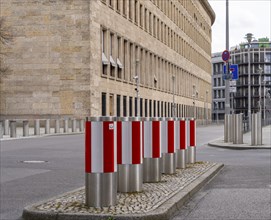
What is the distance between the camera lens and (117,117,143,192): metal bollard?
6.82 metres

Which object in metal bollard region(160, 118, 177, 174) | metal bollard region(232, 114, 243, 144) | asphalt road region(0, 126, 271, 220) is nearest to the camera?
asphalt road region(0, 126, 271, 220)

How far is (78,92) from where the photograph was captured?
156 ft

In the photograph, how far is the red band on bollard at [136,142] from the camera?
687 cm

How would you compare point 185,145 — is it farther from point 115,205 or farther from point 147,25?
point 147,25

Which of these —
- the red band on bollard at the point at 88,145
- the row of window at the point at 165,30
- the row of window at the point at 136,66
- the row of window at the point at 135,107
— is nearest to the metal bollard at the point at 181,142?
the red band on bollard at the point at 88,145

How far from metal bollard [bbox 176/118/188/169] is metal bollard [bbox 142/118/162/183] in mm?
1948

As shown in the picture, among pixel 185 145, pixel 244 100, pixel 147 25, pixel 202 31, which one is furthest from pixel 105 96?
pixel 244 100

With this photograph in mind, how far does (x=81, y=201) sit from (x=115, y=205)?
1.71 ft

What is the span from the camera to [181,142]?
33.8 feet

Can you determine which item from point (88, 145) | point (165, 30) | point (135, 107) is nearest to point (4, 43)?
point (135, 107)

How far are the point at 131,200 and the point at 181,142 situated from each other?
382 cm

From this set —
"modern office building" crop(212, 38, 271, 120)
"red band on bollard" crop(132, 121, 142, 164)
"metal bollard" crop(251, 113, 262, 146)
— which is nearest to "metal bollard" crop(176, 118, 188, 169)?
"red band on bollard" crop(132, 121, 142, 164)

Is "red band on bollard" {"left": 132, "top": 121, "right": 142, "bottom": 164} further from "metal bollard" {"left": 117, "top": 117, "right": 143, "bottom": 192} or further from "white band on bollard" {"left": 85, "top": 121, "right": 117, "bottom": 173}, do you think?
"white band on bollard" {"left": 85, "top": 121, "right": 117, "bottom": 173}

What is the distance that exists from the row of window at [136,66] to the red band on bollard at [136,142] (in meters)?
43.6
